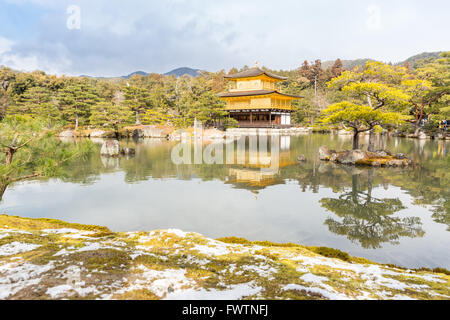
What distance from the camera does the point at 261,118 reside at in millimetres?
40594

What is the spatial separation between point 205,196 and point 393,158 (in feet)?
38.9

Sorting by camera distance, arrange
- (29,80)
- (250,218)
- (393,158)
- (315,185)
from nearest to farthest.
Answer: (250,218), (315,185), (393,158), (29,80)

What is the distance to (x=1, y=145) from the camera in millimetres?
5562

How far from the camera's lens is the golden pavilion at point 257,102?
3875 cm

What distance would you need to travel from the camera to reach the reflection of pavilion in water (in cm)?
1115

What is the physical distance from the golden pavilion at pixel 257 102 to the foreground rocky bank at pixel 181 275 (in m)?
35.8

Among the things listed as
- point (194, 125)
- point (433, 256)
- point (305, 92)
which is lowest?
point (433, 256)

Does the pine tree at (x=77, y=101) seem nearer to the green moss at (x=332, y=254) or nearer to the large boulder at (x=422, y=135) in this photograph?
the green moss at (x=332, y=254)

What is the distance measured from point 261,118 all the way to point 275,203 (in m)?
33.2

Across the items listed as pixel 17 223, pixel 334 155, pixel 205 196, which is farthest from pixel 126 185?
pixel 334 155

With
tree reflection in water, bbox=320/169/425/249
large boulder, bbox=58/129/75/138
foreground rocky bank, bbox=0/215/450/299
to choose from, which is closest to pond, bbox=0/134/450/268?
tree reflection in water, bbox=320/169/425/249

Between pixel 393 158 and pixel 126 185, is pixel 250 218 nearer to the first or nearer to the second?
pixel 126 185

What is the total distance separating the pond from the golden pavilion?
25.2 metres

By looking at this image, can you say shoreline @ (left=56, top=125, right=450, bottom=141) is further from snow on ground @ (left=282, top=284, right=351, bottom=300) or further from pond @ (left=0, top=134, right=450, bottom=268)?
snow on ground @ (left=282, top=284, right=351, bottom=300)
